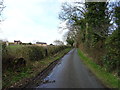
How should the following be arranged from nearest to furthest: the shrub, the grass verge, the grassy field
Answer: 1. the grassy field
2. the grass verge
3. the shrub

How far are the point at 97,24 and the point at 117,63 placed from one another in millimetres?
7187

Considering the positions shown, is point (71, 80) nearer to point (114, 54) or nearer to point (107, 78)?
point (107, 78)

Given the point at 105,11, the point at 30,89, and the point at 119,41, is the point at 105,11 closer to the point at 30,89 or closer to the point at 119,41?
the point at 119,41

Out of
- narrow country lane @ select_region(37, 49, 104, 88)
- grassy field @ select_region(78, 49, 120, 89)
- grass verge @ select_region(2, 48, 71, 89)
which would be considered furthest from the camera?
grass verge @ select_region(2, 48, 71, 89)

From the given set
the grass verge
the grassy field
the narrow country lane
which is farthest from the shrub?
the grass verge

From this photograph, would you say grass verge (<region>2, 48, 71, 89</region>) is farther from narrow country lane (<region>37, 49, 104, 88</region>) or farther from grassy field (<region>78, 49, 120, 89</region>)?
grassy field (<region>78, 49, 120, 89</region>)

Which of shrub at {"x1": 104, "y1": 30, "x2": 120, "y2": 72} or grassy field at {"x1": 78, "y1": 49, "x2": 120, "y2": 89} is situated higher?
shrub at {"x1": 104, "y1": 30, "x2": 120, "y2": 72}

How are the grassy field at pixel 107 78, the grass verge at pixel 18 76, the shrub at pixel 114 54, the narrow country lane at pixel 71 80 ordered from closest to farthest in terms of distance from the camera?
the grassy field at pixel 107 78
the narrow country lane at pixel 71 80
the grass verge at pixel 18 76
the shrub at pixel 114 54

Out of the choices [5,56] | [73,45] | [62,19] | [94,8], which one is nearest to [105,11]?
[94,8]

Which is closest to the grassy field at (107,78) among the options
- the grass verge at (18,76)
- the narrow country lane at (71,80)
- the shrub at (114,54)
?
the narrow country lane at (71,80)

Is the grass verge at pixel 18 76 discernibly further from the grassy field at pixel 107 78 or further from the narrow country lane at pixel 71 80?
the grassy field at pixel 107 78

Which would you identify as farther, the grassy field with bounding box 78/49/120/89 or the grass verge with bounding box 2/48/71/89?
the grass verge with bounding box 2/48/71/89

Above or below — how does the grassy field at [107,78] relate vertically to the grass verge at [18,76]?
above

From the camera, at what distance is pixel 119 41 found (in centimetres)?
852
